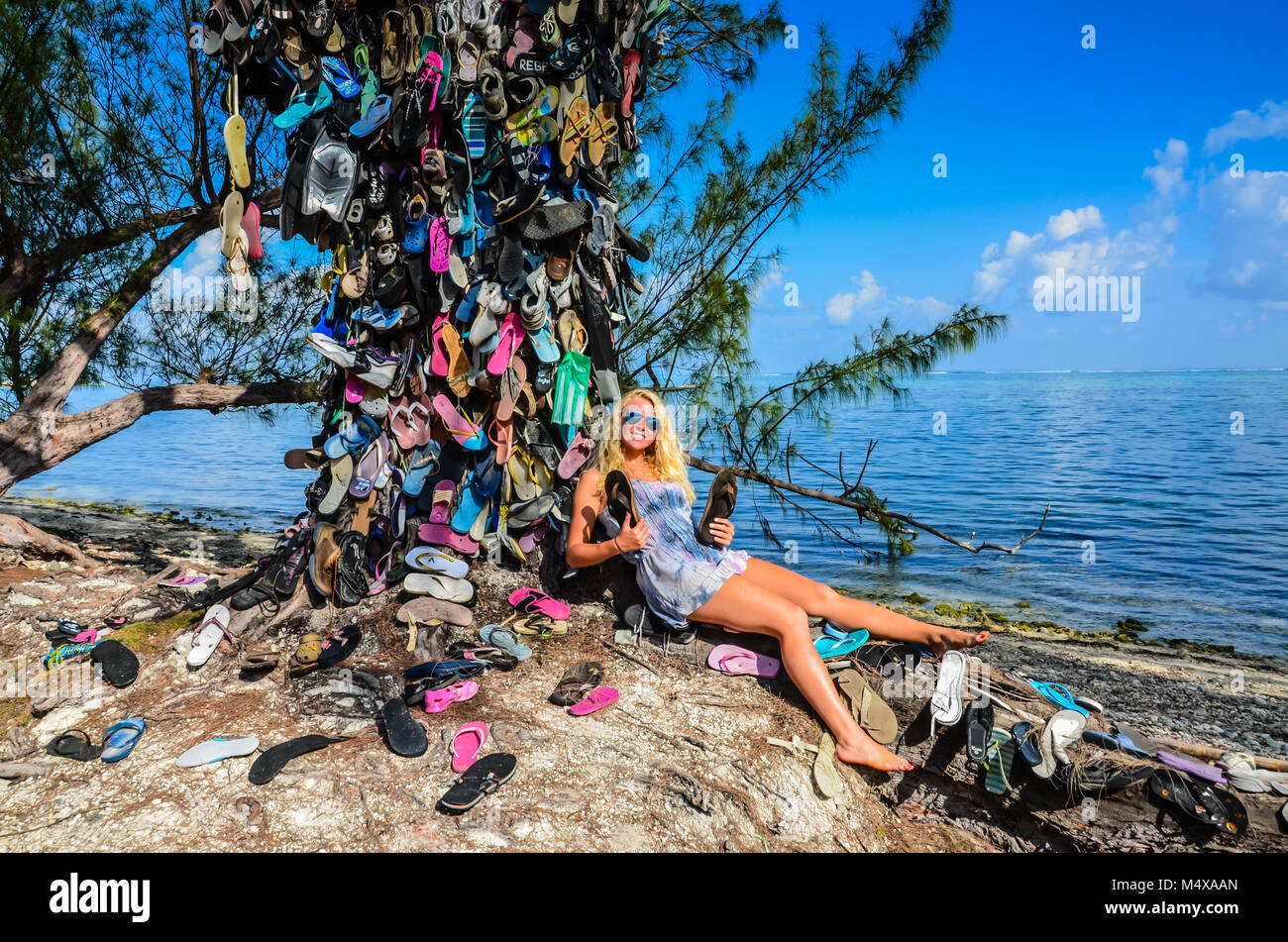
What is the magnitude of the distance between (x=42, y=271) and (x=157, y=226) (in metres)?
0.84

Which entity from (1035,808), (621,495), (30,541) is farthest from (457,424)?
(30,541)

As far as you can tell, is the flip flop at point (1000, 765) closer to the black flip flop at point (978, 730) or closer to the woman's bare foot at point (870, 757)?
the black flip flop at point (978, 730)

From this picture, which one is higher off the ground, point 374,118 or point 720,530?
point 374,118

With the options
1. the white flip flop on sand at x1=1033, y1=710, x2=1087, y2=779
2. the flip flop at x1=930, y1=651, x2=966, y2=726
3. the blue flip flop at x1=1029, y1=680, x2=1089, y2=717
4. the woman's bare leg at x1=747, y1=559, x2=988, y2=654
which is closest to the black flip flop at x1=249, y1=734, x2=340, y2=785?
the woman's bare leg at x1=747, y1=559, x2=988, y2=654

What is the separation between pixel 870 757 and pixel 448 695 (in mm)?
1353

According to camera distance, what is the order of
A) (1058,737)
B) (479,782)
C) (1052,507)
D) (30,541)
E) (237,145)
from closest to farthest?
(479,782) → (1058,737) → (237,145) → (30,541) → (1052,507)

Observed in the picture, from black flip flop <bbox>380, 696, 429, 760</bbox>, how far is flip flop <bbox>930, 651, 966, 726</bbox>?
1613 millimetres

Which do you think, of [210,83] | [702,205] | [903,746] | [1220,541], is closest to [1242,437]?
[1220,541]

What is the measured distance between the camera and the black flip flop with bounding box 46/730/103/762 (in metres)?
2.17

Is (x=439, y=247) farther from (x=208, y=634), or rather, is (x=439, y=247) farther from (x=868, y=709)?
(x=868, y=709)

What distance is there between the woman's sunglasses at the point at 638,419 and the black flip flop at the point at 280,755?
1481 millimetres

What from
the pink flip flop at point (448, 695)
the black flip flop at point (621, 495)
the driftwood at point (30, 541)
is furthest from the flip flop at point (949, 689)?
the driftwood at point (30, 541)

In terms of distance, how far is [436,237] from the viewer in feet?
9.71
